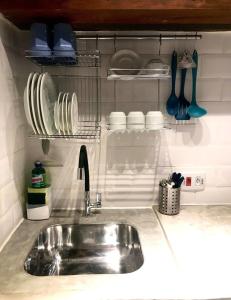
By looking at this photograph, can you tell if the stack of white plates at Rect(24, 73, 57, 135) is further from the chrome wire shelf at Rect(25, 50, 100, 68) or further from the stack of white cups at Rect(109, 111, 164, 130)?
the stack of white cups at Rect(109, 111, 164, 130)

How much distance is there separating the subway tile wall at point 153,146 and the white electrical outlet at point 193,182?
0.03 metres

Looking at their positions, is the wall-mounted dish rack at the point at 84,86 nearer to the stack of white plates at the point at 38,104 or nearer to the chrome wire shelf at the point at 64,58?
the chrome wire shelf at the point at 64,58

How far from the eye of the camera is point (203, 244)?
1.10 meters

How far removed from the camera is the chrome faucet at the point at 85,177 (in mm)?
1271

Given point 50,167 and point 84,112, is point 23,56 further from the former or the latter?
point 50,167

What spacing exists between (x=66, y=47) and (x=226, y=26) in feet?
2.37

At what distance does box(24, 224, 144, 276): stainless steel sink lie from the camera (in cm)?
121

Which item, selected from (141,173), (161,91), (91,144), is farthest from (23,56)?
(141,173)

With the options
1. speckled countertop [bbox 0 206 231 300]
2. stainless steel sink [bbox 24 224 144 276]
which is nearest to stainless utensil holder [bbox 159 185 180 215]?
speckled countertop [bbox 0 206 231 300]

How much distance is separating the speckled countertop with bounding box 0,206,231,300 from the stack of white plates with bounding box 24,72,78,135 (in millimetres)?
452

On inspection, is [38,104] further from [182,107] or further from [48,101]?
[182,107]

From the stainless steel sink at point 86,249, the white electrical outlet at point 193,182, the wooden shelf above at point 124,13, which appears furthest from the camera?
the white electrical outlet at point 193,182

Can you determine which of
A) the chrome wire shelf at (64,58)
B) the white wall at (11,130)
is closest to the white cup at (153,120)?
the chrome wire shelf at (64,58)

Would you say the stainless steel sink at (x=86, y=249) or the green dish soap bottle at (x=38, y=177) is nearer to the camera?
the stainless steel sink at (x=86, y=249)
